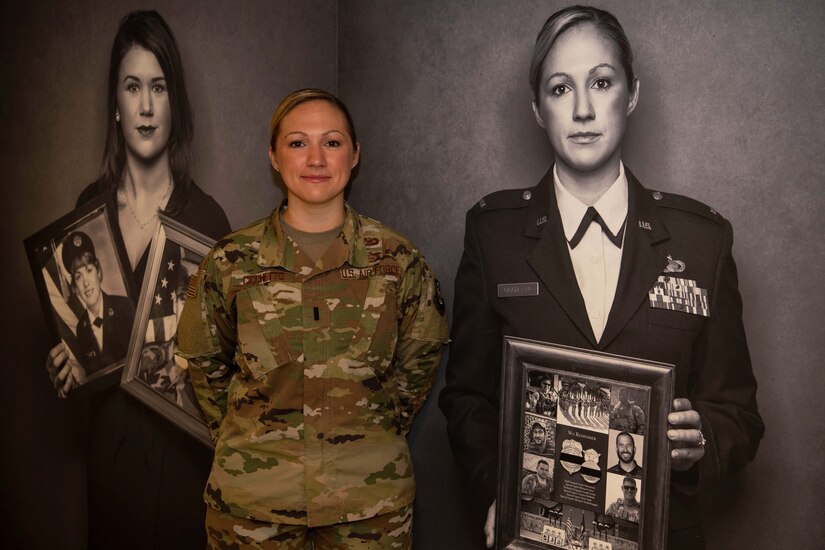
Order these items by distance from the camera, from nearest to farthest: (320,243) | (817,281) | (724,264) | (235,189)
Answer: (817,281), (724,264), (320,243), (235,189)

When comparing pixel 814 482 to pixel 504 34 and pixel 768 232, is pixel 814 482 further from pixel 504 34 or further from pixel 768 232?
pixel 504 34

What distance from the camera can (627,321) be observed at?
82.0 inches

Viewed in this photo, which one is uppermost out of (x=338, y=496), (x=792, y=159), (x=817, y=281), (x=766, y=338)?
(x=792, y=159)

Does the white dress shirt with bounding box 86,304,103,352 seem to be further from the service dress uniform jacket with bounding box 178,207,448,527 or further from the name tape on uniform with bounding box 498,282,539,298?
the name tape on uniform with bounding box 498,282,539,298

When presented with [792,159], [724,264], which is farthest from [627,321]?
Result: [792,159]

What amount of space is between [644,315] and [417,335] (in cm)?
70

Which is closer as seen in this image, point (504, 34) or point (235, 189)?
point (504, 34)

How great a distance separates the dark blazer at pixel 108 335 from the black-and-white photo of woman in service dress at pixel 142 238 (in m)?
0.07

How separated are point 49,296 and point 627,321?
1829 millimetres

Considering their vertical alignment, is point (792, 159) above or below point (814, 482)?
above

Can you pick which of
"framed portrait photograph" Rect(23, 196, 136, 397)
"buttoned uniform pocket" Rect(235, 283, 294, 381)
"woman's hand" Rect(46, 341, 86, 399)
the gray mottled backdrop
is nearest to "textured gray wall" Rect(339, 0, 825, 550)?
the gray mottled backdrop

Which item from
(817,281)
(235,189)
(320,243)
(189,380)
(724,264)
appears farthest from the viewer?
(235,189)

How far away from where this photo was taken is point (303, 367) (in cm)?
214

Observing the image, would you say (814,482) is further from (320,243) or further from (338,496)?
(320,243)
